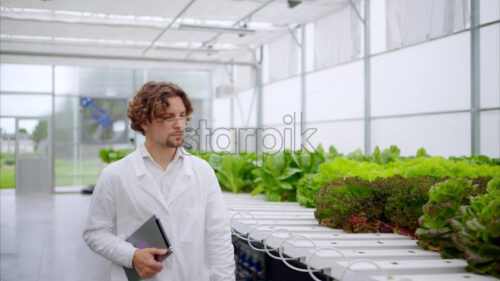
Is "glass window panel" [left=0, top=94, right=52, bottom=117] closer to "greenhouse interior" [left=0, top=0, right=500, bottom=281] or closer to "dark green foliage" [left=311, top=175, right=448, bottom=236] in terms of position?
"greenhouse interior" [left=0, top=0, right=500, bottom=281]

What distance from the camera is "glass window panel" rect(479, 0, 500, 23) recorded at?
611 centimetres

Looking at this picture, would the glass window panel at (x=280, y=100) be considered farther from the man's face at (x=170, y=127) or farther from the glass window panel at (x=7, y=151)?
the man's face at (x=170, y=127)

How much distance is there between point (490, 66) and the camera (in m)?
6.33

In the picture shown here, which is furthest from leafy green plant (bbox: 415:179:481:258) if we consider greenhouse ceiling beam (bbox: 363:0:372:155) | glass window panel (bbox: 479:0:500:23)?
greenhouse ceiling beam (bbox: 363:0:372:155)

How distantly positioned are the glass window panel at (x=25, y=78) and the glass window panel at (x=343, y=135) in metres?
8.24

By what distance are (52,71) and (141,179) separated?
13.8m

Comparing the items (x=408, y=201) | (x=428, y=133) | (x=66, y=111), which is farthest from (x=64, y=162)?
(x=408, y=201)

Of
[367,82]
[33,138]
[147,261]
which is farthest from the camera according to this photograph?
[33,138]

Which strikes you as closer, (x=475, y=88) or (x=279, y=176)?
(x=279, y=176)

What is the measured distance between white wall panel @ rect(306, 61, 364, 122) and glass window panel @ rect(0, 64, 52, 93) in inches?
314

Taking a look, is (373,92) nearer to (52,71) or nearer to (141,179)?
(141,179)

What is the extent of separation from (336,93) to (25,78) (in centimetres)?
920

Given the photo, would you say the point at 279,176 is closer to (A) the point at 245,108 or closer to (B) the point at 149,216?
(B) the point at 149,216

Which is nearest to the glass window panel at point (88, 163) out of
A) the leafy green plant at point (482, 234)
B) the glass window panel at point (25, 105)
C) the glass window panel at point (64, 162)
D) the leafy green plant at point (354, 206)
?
the glass window panel at point (64, 162)
